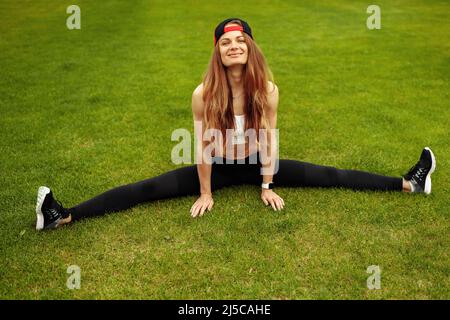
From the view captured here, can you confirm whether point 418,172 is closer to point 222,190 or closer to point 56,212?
point 222,190

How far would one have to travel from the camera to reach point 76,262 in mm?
3725

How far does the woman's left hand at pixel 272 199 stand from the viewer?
4395 millimetres

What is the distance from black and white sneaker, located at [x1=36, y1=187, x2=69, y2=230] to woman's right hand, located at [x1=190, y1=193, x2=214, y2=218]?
3.70ft

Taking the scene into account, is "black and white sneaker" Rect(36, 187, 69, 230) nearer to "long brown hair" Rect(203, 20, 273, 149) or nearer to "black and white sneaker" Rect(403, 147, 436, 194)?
"long brown hair" Rect(203, 20, 273, 149)

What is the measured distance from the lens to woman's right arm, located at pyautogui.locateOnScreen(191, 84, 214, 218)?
4.31 meters

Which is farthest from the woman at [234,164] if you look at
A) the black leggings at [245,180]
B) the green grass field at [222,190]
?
the green grass field at [222,190]

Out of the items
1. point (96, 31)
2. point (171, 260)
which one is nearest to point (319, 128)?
point (171, 260)

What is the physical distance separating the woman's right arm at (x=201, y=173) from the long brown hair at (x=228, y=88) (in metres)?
0.08

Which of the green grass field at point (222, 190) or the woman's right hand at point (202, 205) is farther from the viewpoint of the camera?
the woman's right hand at point (202, 205)

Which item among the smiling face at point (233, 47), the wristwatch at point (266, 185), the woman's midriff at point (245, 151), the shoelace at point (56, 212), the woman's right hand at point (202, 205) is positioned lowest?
the woman's right hand at point (202, 205)

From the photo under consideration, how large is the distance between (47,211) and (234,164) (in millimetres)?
1763

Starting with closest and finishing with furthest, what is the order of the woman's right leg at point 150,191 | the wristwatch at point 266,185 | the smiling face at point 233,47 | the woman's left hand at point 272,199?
the smiling face at point 233,47 → the woman's right leg at point 150,191 → the woman's left hand at point 272,199 → the wristwatch at point 266,185

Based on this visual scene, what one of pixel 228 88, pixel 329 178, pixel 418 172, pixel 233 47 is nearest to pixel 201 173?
pixel 228 88

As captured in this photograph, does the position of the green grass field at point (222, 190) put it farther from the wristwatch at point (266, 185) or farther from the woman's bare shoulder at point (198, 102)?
the woman's bare shoulder at point (198, 102)
